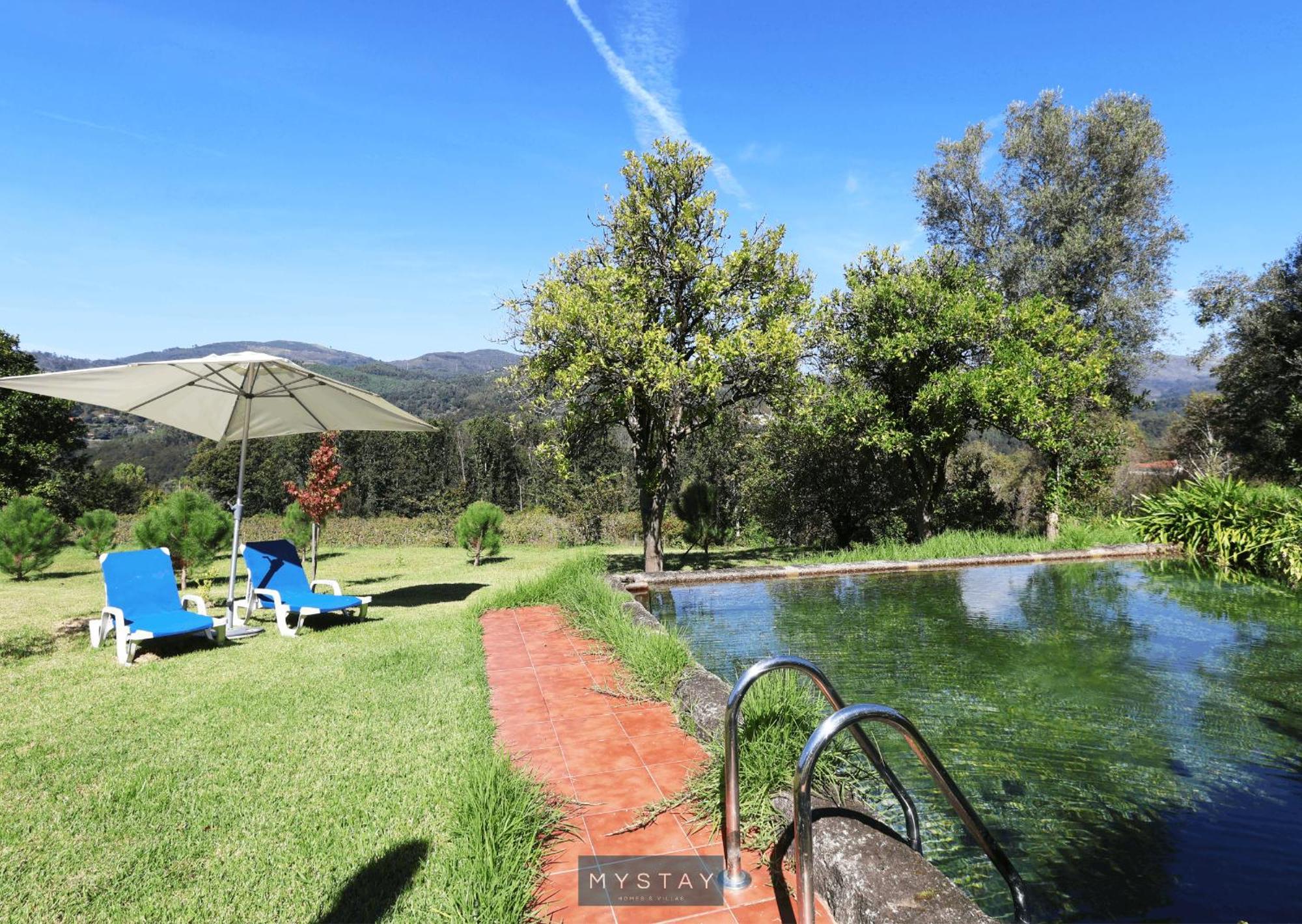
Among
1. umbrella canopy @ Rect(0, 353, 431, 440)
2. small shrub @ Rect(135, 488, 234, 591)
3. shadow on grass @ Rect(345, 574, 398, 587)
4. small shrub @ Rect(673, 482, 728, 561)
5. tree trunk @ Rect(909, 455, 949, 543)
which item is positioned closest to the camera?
umbrella canopy @ Rect(0, 353, 431, 440)

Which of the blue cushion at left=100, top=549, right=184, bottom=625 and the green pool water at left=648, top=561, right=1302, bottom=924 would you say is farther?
the blue cushion at left=100, top=549, right=184, bottom=625

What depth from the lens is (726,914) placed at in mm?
2289

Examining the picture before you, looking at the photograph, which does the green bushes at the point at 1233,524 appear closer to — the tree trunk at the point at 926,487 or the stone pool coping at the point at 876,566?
the stone pool coping at the point at 876,566

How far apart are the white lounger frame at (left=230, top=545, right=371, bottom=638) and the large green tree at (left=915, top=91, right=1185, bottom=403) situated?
17.5 m

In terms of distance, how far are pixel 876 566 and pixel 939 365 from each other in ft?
18.1

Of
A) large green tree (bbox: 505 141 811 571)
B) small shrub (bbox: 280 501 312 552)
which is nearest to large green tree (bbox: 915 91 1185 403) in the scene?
large green tree (bbox: 505 141 811 571)

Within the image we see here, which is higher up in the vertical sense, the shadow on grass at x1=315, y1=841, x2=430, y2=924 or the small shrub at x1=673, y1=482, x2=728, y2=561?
the small shrub at x1=673, y1=482, x2=728, y2=561

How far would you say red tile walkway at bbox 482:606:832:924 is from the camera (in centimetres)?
235

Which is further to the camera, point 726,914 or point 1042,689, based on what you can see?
point 1042,689

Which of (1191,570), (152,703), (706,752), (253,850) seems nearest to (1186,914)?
(706,752)

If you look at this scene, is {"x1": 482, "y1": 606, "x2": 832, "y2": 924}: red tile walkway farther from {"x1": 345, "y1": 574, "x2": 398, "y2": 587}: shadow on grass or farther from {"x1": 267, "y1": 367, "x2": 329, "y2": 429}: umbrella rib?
{"x1": 345, "y1": 574, "x2": 398, "y2": 587}: shadow on grass

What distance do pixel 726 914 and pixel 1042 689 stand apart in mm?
3691

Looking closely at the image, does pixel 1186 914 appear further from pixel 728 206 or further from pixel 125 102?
pixel 125 102

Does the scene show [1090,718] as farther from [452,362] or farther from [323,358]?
[323,358]
